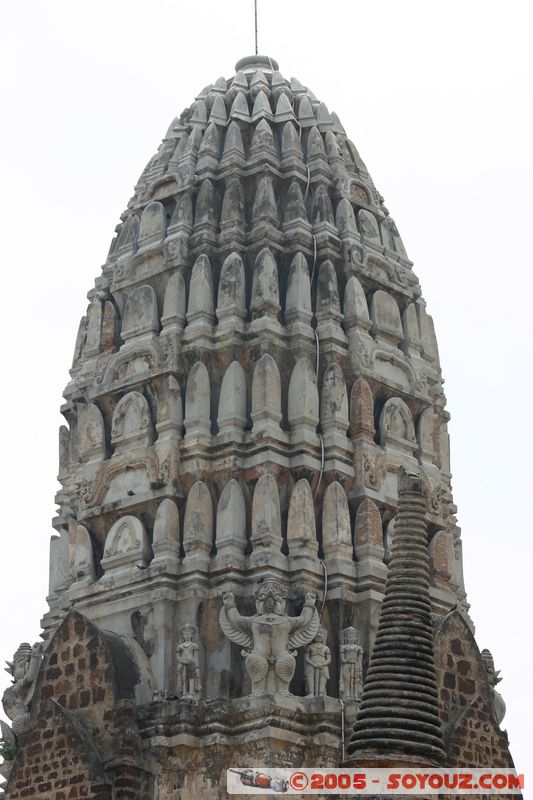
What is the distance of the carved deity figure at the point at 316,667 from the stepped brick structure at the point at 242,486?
35mm

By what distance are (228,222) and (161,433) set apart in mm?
4139

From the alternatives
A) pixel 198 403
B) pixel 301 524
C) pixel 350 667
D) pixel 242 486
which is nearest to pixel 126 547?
pixel 242 486

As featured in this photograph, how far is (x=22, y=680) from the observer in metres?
26.5

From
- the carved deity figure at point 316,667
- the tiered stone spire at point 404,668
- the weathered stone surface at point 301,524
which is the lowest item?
the tiered stone spire at point 404,668

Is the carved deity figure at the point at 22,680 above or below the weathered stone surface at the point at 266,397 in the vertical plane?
below

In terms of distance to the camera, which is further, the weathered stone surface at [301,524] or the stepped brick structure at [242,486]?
the weathered stone surface at [301,524]


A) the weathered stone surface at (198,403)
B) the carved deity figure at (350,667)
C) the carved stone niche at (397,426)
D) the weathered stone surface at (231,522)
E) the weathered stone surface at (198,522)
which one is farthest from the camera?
the carved stone niche at (397,426)

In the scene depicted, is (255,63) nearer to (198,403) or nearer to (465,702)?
(198,403)

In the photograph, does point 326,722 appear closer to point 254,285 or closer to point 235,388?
point 235,388

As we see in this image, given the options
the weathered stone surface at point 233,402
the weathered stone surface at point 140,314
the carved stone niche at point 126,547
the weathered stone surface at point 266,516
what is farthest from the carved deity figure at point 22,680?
the weathered stone surface at point 140,314

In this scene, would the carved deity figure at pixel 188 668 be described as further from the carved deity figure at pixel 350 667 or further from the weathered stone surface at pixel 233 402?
the weathered stone surface at pixel 233 402

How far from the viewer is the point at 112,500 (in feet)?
88.9

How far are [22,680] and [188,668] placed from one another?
3511 mm

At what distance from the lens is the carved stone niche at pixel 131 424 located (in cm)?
2712
